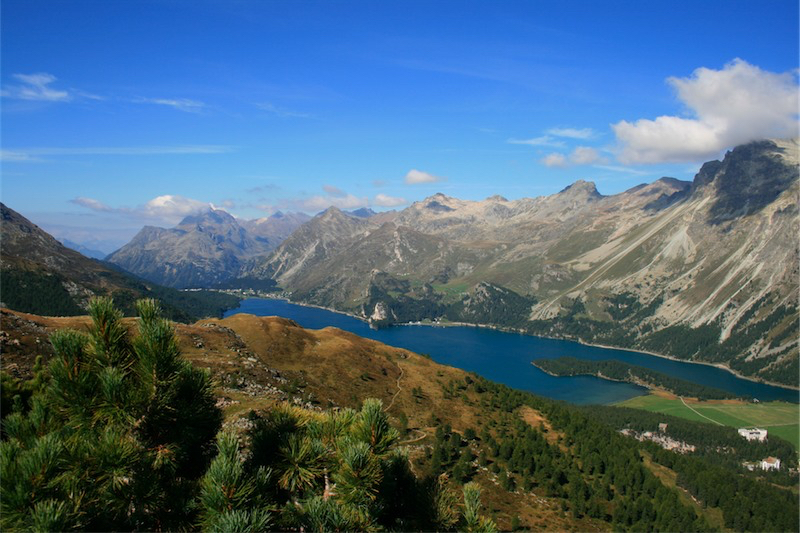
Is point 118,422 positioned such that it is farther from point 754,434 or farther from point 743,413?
point 743,413

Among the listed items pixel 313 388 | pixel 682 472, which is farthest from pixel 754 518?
pixel 313 388

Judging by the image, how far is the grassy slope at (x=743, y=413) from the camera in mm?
170337

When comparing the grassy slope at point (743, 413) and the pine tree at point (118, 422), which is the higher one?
the pine tree at point (118, 422)

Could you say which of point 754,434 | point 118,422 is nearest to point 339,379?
point 118,422

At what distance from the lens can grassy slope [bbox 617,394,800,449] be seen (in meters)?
170

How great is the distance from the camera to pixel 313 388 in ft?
184

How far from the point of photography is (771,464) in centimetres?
13375

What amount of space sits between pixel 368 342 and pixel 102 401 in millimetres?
79846

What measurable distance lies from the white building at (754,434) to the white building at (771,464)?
1562 cm

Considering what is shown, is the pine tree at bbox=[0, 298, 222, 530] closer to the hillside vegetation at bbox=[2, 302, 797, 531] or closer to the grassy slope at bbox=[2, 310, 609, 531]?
the hillside vegetation at bbox=[2, 302, 797, 531]

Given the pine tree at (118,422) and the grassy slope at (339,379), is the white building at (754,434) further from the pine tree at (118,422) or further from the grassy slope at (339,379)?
the pine tree at (118,422)

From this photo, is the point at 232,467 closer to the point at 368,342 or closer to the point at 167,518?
the point at 167,518

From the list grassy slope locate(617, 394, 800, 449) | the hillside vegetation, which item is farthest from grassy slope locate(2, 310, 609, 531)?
grassy slope locate(617, 394, 800, 449)

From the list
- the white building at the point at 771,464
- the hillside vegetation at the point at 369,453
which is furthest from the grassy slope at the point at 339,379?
the white building at the point at 771,464
